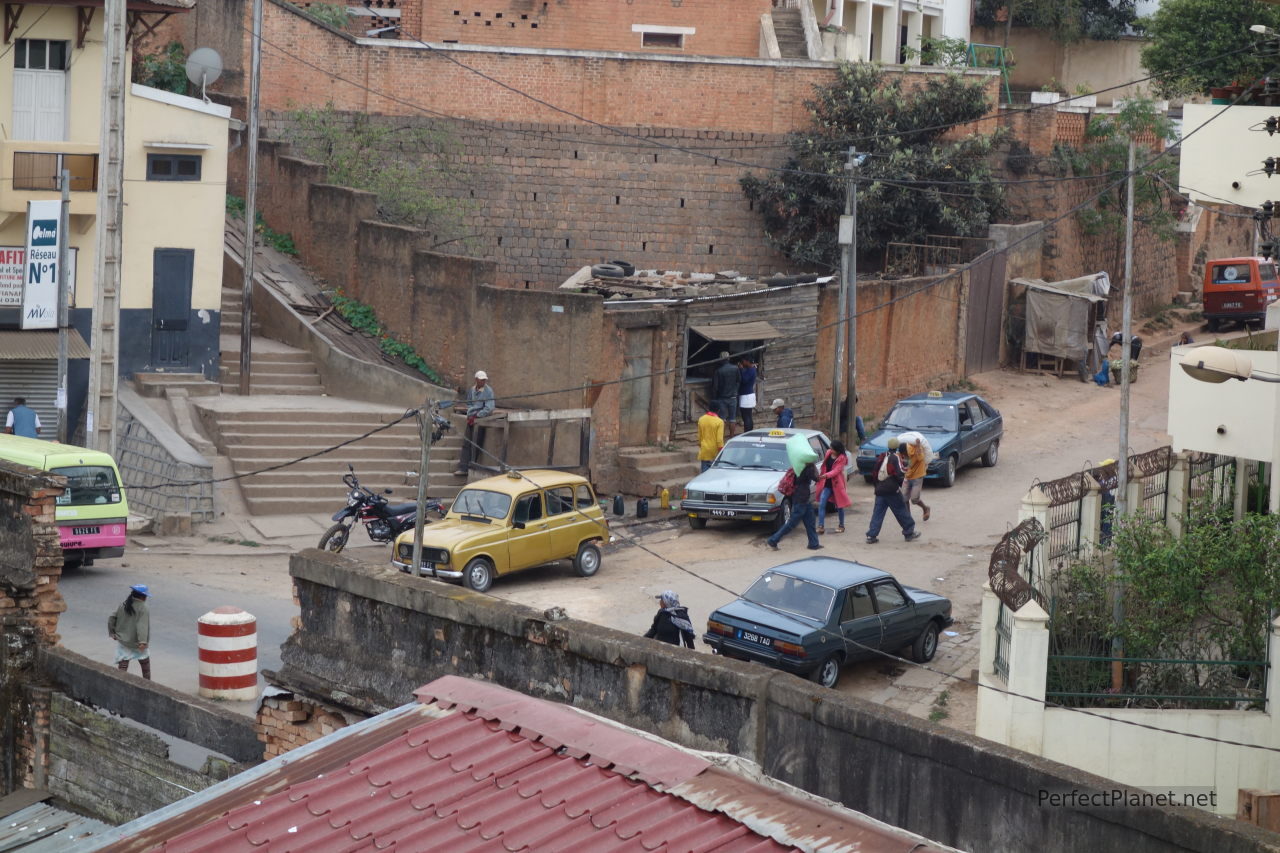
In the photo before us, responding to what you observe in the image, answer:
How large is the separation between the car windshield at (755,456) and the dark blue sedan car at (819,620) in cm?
619

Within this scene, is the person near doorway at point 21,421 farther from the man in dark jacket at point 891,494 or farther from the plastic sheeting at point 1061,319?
the plastic sheeting at point 1061,319

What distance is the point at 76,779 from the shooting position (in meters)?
10.6

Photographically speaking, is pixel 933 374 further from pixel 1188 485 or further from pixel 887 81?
pixel 1188 485

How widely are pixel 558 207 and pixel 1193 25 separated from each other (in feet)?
58.0

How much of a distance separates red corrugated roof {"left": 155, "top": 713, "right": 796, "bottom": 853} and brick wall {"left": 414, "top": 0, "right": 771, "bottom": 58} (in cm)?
3389

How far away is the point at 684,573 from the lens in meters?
21.5

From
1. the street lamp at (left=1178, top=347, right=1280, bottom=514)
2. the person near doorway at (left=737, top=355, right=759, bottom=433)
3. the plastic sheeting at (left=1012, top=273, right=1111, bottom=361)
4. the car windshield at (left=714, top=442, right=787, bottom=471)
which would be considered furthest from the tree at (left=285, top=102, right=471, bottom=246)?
the street lamp at (left=1178, top=347, right=1280, bottom=514)

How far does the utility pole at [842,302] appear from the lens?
26875mm

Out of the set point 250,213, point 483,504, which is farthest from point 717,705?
point 250,213

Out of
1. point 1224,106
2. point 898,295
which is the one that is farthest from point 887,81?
point 1224,106

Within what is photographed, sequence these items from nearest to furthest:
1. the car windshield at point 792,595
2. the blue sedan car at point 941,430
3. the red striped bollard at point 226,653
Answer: the red striped bollard at point 226,653, the car windshield at point 792,595, the blue sedan car at point 941,430

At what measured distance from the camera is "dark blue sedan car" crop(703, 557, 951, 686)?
1611cm

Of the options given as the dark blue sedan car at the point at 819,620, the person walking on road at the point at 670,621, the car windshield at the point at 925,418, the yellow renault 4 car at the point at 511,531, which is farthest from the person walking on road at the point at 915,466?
the person walking on road at the point at 670,621

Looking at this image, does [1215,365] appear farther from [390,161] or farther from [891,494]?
[390,161]
